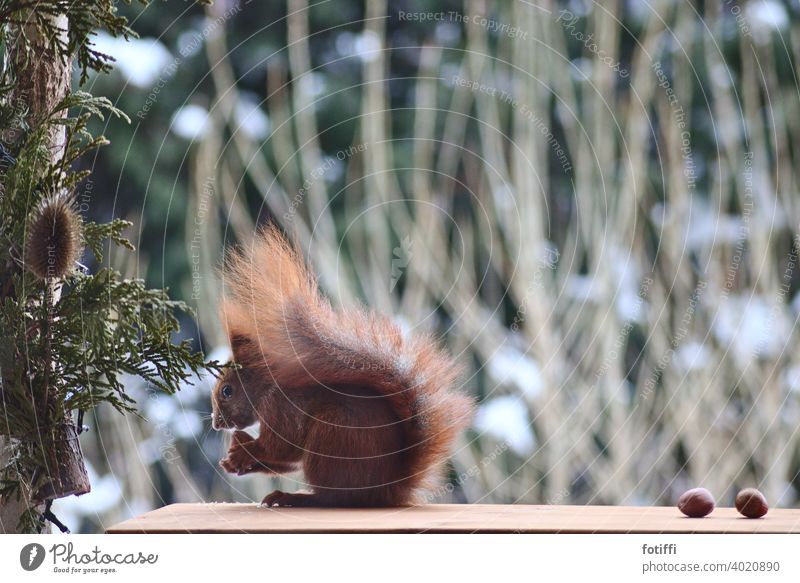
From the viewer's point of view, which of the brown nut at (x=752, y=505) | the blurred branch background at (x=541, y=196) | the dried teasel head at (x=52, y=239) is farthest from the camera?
the blurred branch background at (x=541, y=196)

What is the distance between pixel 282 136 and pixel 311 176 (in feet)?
0.55

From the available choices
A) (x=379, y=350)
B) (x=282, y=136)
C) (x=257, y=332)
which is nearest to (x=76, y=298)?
(x=257, y=332)

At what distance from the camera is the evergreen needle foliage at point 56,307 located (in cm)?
74

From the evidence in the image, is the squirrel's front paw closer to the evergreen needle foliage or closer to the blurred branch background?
the evergreen needle foliage

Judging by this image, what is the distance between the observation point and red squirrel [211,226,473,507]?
792 mm

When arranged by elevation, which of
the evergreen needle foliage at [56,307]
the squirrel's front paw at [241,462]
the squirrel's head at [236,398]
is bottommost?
the squirrel's front paw at [241,462]

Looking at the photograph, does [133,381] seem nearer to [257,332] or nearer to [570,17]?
[257,332]

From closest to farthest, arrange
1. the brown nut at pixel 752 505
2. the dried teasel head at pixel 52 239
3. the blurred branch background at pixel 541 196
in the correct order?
the dried teasel head at pixel 52 239 < the brown nut at pixel 752 505 < the blurred branch background at pixel 541 196

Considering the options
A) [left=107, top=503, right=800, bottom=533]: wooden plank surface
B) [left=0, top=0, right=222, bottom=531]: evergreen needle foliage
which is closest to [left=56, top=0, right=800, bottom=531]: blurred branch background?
[left=107, top=503, right=800, bottom=533]: wooden plank surface

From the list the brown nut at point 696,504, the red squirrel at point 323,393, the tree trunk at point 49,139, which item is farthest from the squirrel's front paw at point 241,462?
the brown nut at point 696,504

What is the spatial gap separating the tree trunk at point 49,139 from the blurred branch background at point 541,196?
47 cm

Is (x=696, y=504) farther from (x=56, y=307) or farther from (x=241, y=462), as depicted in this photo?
(x=56, y=307)

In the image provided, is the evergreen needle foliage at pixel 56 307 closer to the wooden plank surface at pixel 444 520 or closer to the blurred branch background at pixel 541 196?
the wooden plank surface at pixel 444 520

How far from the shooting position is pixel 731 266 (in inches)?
54.5
